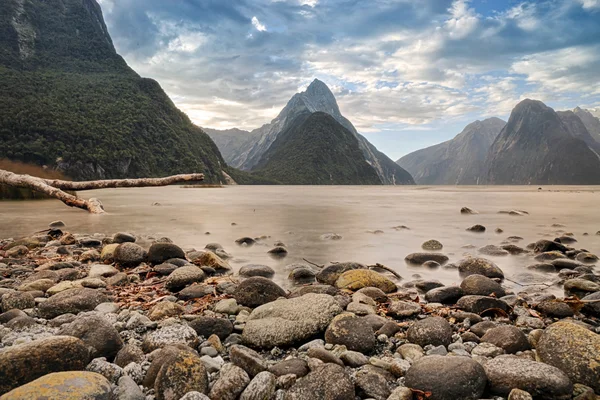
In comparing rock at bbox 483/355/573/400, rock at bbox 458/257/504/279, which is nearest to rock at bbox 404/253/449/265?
rock at bbox 458/257/504/279

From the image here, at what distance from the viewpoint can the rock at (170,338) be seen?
3818mm

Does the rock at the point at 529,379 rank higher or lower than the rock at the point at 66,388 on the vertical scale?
lower

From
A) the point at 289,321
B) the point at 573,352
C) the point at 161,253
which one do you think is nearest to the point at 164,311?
the point at 289,321

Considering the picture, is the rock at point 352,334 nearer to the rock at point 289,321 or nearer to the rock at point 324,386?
the rock at point 289,321

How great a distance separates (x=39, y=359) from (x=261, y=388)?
187cm

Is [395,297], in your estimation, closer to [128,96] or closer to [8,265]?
[8,265]

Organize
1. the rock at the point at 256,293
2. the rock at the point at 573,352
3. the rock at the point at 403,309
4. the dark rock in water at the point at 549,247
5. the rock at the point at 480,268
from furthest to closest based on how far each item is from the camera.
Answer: the dark rock in water at the point at 549,247
the rock at the point at 480,268
the rock at the point at 256,293
the rock at the point at 403,309
the rock at the point at 573,352

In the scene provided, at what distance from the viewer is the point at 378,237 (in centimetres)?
1463

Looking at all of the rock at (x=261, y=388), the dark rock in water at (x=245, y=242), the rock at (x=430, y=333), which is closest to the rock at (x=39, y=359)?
the rock at (x=261, y=388)

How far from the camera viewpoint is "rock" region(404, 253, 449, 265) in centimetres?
973

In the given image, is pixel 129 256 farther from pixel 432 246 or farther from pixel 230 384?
pixel 432 246

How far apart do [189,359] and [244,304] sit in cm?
236

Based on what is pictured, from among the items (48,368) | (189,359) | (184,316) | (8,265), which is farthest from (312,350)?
(8,265)

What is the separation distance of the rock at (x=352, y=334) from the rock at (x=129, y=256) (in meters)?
5.69
